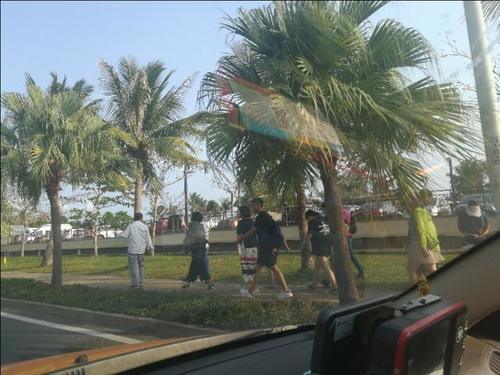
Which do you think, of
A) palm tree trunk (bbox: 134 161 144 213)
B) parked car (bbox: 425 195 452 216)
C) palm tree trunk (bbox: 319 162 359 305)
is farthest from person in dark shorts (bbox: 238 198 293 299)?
parked car (bbox: 425 195 452 216)

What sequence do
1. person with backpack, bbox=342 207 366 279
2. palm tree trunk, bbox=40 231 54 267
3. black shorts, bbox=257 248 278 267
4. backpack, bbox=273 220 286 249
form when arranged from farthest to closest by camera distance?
palm tree trunk, bbox=40 231 54 267 → black shorts, bbox=257 248 278 267 → backpack, bbox=273 220 286 249 → person with backpack, bbox=342 207 366 279

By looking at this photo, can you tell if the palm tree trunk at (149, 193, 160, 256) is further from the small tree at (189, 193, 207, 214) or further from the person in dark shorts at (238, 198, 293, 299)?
the person in dark shorts at (238, 198, 293, 299)

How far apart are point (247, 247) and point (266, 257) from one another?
0.78 feet

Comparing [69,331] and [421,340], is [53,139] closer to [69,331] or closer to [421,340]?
[69,331]

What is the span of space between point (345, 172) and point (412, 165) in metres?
0.64

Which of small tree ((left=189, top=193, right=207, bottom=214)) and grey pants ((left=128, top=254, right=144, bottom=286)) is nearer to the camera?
small tree ((left=189, top=193, right=207, bottom=214))

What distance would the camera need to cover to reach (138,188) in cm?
606

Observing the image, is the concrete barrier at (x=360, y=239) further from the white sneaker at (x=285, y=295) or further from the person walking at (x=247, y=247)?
the white sneaker at (x=285, y=295)

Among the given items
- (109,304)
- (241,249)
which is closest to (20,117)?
(109,304)

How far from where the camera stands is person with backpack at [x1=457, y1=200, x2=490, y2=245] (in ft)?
8.36

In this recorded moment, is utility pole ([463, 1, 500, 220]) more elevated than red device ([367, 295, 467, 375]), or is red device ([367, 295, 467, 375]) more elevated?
utility pole ([463, 1, 500, 220])

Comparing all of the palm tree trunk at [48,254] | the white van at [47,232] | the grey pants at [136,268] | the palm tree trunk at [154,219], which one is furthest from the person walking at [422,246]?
the palm tree trunk at [48,254]

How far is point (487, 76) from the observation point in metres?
2.72

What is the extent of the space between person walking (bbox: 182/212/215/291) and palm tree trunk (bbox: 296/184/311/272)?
1.14 meters
